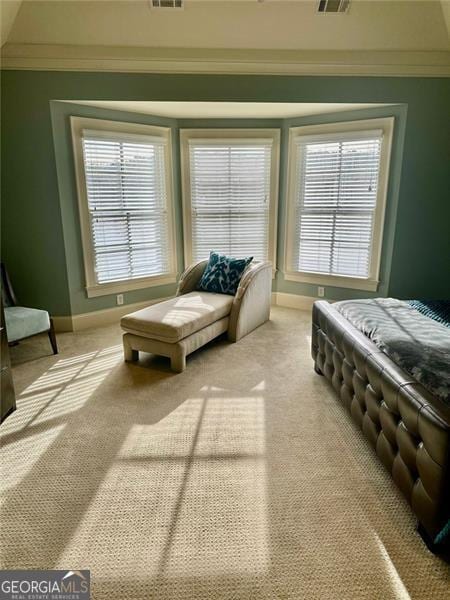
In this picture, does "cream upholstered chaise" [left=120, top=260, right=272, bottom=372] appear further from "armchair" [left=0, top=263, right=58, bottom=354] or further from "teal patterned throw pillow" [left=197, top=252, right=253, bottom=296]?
"armchair" [left=0, top=263, right=58, bottom=354]

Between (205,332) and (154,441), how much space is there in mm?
1332

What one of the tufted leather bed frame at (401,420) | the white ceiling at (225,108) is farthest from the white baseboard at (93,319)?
the tufted leather bed frame at (401,420)

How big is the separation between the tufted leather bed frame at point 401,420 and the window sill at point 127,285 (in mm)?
2780

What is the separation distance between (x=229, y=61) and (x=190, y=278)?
2.22 meters

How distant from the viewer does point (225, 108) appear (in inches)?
150

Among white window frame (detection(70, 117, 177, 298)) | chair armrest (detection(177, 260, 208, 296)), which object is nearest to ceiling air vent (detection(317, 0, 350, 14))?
white window frame (detection(70, 117, 177, 298))

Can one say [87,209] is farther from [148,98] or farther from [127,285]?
[148,98]

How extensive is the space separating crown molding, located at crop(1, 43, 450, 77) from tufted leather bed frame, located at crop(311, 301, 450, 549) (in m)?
2.66

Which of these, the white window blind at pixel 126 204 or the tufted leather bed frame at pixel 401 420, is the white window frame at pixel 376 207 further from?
the tufted leather bed frame at pixel 401 420

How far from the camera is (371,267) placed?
13.7ft

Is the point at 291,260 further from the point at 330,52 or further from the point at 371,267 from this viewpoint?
the point at 330,52

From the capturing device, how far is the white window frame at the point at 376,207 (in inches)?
151

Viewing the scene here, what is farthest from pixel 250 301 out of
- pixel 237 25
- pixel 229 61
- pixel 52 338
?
pixel 237 25

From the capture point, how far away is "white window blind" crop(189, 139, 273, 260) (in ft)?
14.7
